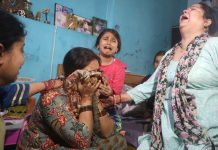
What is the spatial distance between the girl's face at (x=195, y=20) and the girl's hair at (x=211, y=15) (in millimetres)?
27

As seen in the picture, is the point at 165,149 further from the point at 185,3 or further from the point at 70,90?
the point at 185,3

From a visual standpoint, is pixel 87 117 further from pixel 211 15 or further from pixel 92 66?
pixel 211 15

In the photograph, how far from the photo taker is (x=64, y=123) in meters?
1.21

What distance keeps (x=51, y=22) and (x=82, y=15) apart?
1.69 ft

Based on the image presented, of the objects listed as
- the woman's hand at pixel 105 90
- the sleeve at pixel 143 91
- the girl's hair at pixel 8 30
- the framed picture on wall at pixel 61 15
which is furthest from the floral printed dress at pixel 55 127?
the framed picture on wall at pixel 61 15

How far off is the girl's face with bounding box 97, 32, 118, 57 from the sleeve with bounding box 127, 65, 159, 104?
743 millimetres

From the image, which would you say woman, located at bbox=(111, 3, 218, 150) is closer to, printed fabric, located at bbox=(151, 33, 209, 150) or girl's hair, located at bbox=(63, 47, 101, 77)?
printed fabric, located at bbox=(151, 33, 209, 150)

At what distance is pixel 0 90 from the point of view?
132 centimetres

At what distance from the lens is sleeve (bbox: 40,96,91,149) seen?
1.20m

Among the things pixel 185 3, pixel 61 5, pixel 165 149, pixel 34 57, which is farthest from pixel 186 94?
pixel 185 3

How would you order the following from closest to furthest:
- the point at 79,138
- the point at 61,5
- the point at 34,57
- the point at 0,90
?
the point at 79,138 < the point at 0,90 < the point at 34,57 < the point at 61,5

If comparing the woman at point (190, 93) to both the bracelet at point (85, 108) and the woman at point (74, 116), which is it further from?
the bracelet at point (85, 108)

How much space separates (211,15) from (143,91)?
0.69 m

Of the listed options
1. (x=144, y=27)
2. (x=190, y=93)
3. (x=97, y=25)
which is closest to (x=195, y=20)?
(x=190, y=93)
